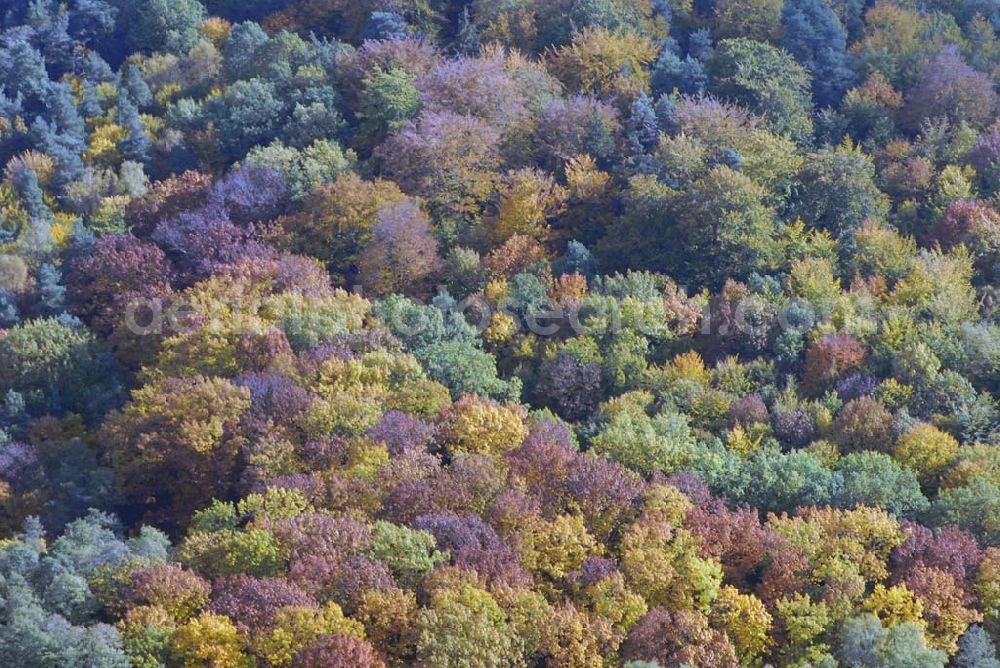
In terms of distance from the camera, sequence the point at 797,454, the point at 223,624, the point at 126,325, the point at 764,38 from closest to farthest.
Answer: the point at 223,624, the point at 797,454, the point at 126,325, the point at 764,38

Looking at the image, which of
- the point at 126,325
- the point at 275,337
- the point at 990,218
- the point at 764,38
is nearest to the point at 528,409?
the point at 275,337

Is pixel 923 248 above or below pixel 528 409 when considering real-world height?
above

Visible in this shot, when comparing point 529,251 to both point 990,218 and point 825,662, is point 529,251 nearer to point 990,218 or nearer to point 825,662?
point 990,218

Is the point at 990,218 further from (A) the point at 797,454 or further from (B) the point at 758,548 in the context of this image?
(B) the point at 758,548

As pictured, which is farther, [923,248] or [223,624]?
[923,248]

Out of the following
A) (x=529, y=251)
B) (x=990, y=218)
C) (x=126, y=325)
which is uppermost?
(x=990, y=218)

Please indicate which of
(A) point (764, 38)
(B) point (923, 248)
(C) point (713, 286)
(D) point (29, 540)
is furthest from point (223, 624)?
(A) point (764, 38)

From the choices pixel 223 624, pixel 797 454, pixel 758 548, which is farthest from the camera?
pixel 797 454
